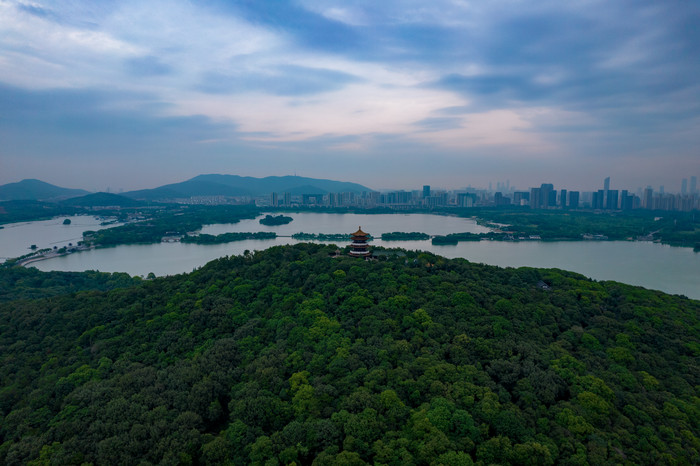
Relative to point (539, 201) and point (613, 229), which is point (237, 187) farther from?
point (613, 229)

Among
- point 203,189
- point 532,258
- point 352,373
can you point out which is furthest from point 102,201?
point 352,373

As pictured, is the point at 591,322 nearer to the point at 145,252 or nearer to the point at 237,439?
the point at 237,439

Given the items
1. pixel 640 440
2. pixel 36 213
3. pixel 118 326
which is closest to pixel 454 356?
pixel 640 440

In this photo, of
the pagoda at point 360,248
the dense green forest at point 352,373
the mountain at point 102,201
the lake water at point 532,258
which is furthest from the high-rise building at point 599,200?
the mountain at point 102,201

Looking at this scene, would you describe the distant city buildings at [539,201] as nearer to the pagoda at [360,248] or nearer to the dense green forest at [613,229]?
the dense green forest at [613,229]

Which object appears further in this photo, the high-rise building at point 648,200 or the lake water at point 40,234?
the high-rise building at point 648,200

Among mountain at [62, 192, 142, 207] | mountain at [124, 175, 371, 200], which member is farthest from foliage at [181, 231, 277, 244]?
mountain at [124, 175, 371, 200]
